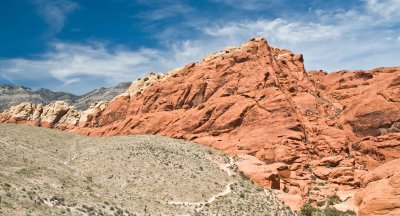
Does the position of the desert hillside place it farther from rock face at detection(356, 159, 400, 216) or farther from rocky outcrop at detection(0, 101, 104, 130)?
rocky outcrop at detection(0, 101, 104, 130)

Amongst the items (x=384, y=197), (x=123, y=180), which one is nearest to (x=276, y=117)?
(x=123, y=180)

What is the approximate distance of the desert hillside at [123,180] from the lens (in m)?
30.4

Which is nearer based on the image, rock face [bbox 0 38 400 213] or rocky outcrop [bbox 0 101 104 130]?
rock face [bbox 0 38 400 213]

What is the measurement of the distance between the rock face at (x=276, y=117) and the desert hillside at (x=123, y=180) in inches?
260

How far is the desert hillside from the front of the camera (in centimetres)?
3039

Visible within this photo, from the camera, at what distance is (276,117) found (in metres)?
71.6

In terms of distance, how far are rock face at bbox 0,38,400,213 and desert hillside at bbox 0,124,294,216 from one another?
6.61 m

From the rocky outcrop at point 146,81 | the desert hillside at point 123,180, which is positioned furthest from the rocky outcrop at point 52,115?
the desert hillside at point 123,180

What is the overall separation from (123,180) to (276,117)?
35147 mm

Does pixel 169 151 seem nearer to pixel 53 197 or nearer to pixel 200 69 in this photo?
pixel 53 197

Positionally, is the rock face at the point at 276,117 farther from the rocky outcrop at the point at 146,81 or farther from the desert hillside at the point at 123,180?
the desert hillside at the point at 123,180

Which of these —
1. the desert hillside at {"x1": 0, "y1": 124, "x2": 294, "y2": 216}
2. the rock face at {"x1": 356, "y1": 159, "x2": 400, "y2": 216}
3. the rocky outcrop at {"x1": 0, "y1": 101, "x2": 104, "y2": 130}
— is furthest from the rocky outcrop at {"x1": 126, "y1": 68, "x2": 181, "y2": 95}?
the rock face at {"x1": 356, "y1": 159, "x2": 400, "y2": 216}

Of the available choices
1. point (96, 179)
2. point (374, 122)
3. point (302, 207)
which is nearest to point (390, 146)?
point (374, 122)

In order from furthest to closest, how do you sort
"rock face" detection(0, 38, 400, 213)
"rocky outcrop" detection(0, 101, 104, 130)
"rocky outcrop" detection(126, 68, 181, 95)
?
"rocky outcrop" detection(0, 101, 104, 130) < "rocky outcrop" detection(126, 68, 181, 95) < "rock face" detection(0, 38, 400, 213)
